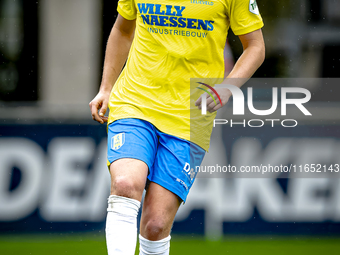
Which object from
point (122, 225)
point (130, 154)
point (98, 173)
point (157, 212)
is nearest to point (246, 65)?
point (130, 154)

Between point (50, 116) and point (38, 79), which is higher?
point (38, 79)

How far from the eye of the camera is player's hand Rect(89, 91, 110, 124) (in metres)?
2.39

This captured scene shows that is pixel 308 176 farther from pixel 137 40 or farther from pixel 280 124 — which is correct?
pixel 137 40

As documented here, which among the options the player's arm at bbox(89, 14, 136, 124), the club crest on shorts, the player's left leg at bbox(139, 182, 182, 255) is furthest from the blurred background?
the club crest on shorts

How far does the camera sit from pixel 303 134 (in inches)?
190

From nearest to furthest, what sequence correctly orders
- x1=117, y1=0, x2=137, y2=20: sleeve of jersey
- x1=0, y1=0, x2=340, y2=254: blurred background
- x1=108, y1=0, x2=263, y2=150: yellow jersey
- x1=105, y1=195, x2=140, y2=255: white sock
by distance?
x1=105, y1=195, x2=140, y2=255: white sock < x1=108, y1=0, x2=263, y2=150: yellow jersey < x1=117, y1=0, x2=137, y2=20: sleeve of jersey < x1=0, y1=0, x2=340, y2=254: blurred background

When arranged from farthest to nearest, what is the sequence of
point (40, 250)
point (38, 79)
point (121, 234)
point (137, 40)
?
point (38, 79) → point (40, 250) → point (137, 40) → point (121, 234)

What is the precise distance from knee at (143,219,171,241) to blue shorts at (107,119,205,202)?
0.17 metres

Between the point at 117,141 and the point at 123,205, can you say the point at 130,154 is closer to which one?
the point at 117,141

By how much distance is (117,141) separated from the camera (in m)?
2.26

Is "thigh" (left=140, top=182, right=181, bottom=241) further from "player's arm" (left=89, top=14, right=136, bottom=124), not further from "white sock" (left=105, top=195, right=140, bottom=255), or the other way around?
"player's arm" (left=89, top=14, right=136, bottom=124)

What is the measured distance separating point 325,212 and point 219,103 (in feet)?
10.0

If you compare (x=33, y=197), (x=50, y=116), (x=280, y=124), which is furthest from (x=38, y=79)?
(x=280, y=124)

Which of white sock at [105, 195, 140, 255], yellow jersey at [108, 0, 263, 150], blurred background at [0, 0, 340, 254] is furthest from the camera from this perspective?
blurred background at [0, 0, 340, 254]
